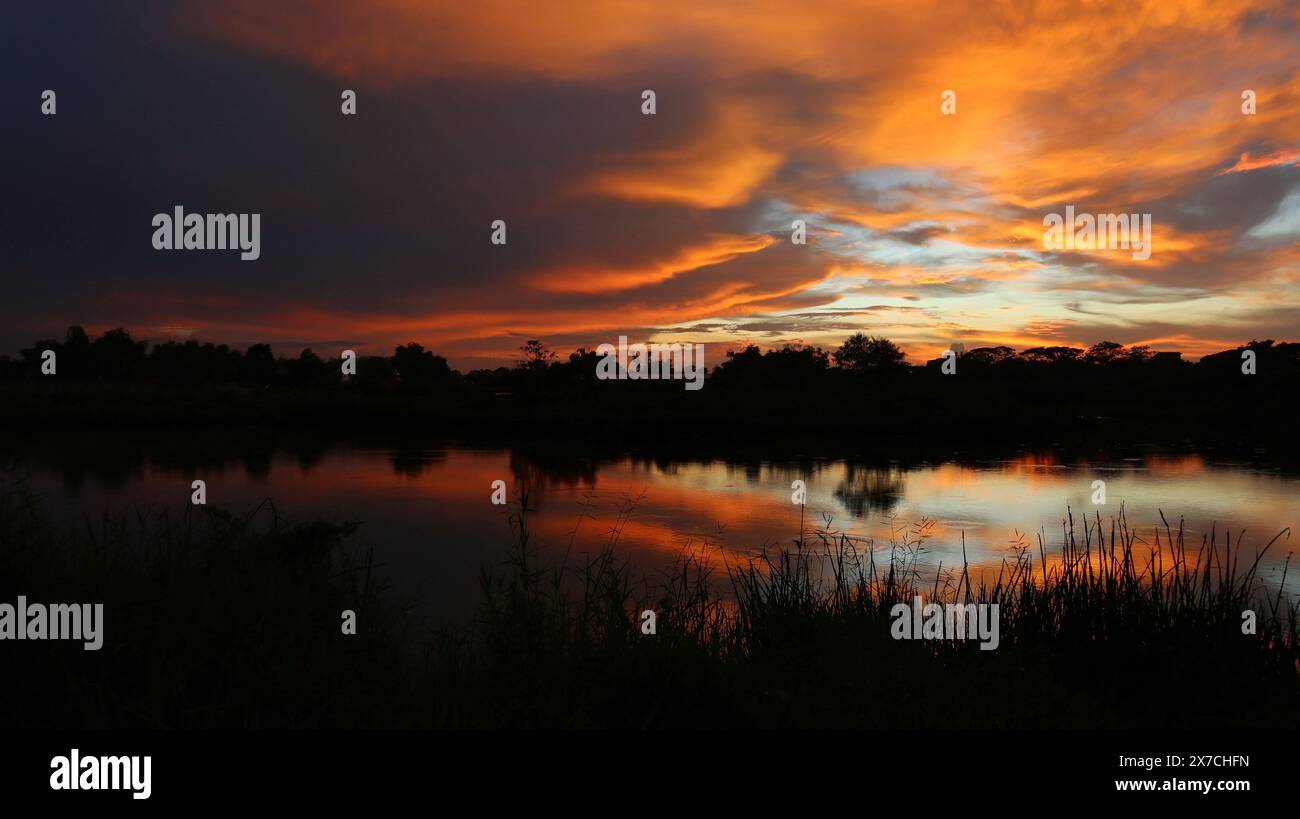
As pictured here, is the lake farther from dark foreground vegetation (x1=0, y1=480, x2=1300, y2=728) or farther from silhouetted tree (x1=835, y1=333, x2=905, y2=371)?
silhouetted tree (x1=835, y1=333, x2=905, y2=371)

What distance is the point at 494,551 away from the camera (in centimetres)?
1469

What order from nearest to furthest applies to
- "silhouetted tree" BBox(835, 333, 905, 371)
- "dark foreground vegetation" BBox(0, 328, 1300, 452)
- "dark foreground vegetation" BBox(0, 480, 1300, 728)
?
"dark foreground vegetation" BBox(0, 480, 1300, 728) → "dark foreground vegetation" BBox(0, 328, 1300, 452) → "silhouetted tree" BBox(835, 333, 905, 371)

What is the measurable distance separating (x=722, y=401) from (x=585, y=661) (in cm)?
4084

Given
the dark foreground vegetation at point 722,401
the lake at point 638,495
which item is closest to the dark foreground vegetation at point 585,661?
the lake at point 638,495

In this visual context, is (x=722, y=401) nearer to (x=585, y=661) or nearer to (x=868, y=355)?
(x=868, y=355)

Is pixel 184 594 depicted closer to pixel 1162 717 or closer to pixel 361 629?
pixel 361 629

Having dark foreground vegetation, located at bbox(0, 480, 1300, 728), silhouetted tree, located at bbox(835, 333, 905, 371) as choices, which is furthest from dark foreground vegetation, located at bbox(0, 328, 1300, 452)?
dark foreground vegetation, located at bbox(0, 480, 1300, 728)

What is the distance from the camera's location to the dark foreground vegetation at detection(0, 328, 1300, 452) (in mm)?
39500

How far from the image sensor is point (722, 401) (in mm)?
45156

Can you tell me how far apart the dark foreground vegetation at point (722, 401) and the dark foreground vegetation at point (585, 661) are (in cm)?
3244

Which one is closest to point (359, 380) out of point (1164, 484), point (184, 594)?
point (1164, 484)

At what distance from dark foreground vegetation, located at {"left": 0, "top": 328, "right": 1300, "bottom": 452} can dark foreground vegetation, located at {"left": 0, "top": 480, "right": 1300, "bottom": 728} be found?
32435 mm

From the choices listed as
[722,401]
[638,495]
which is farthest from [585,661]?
[722,401]
